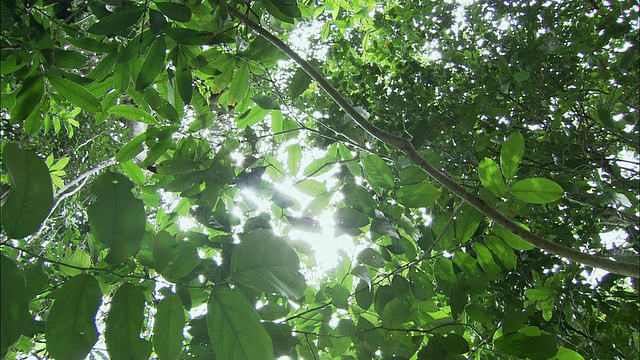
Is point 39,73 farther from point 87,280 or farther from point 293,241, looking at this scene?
point 293,241

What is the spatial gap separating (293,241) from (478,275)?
1.65 feet

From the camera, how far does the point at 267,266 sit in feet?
2.22

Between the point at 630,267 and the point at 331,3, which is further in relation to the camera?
the point at 331,3

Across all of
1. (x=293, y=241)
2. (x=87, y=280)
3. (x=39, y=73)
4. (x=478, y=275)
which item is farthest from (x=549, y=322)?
(x=39, y=73)

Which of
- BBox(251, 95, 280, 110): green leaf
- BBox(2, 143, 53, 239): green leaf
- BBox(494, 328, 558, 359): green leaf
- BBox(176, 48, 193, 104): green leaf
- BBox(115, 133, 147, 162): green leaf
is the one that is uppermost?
BBox(251, 95, 280, 110): green leaf

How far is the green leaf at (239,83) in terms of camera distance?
117cm

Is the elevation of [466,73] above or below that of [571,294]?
above

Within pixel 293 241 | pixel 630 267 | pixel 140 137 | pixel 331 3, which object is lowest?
pixel 630 267

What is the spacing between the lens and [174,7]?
88cm

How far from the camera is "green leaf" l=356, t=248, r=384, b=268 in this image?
988 mm

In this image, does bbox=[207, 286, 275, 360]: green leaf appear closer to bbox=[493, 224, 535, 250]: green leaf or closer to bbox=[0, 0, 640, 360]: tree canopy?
bbox=[0, 0, 640, 360]: tree canopy

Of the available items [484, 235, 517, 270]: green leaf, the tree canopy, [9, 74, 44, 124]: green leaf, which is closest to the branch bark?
the tree canopy

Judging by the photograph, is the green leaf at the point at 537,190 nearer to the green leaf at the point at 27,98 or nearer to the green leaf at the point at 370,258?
the green leaf at the point at 370,258

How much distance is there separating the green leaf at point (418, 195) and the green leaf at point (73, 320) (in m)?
0.73
